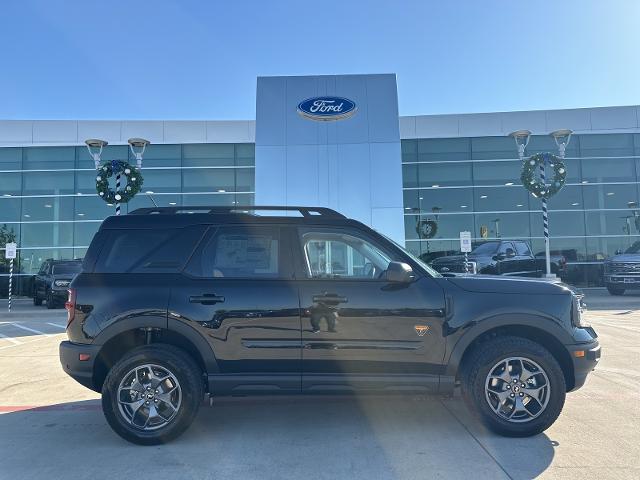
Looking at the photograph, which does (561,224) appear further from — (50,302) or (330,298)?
(50,302)

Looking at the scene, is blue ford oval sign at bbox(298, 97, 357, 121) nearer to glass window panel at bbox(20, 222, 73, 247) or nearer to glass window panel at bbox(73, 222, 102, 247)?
glass window panel at bbox(73, 222, 102, 247)

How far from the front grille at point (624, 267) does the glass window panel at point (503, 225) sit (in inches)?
158

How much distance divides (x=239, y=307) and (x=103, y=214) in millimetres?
20367

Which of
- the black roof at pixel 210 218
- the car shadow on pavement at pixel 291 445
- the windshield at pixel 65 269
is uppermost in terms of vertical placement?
the black roof at pixel 210 218

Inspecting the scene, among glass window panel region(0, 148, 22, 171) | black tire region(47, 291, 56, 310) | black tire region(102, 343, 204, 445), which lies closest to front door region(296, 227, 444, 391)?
black tire region(102, 343, 204, 445)

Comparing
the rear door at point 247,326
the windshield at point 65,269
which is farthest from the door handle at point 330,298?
the windshield at point 65,269

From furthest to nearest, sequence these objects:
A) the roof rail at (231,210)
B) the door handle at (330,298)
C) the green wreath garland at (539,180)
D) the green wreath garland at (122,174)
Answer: the green wreath garland at (539,180)
the green wreath garland at (122,174)
the roof rail at (231,210)
the door handle at (330,298)

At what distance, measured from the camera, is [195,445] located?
4172 mm

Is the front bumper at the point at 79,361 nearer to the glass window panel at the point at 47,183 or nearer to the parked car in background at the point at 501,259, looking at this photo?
the parked car in background at the point at 501,259

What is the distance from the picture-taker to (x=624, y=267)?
1819 centimetres

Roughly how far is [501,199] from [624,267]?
5784 millimetres

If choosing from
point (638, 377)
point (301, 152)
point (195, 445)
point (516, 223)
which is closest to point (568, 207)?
point (516, 223)

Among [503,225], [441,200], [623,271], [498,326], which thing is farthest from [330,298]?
[503,225]

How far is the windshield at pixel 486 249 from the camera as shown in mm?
17016
